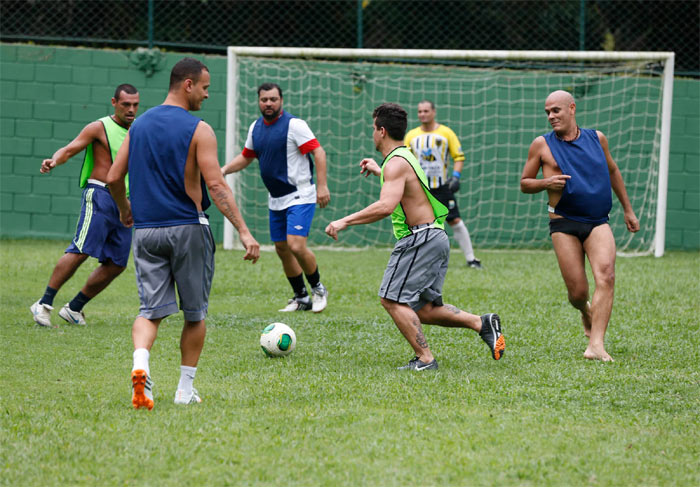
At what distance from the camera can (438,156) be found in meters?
11.8

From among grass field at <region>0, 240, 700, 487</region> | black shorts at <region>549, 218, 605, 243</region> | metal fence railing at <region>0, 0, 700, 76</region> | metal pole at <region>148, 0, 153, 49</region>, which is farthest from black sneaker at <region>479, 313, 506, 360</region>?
metal pole at <region>148, 0, 153, 49</region>

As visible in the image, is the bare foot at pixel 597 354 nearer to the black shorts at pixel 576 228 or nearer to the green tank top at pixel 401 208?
the black shorts at pixel 576 228

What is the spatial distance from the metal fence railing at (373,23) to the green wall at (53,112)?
85 cm

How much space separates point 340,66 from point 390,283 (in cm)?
942

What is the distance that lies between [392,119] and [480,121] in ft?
30.3

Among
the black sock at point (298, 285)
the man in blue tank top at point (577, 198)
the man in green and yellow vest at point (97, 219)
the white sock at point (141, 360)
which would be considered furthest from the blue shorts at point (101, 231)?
the man in blue tank top at point (577, 198)

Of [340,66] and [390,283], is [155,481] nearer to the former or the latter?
[390,283]

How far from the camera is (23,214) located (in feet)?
47.7

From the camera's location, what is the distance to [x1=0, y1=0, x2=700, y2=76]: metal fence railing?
15602mm

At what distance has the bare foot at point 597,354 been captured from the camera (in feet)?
20.2

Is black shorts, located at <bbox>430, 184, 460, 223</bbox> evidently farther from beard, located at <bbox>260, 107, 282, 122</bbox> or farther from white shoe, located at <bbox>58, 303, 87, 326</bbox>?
white shoe, located at <bbox>58, 303, 87, 326</bbox>

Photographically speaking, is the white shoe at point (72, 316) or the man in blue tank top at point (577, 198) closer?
the man in blue tank top at point (577, 198)

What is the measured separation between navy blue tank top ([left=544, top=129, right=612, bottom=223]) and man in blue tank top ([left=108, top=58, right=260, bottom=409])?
2.65m

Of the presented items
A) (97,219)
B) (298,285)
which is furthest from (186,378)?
(298,285)
